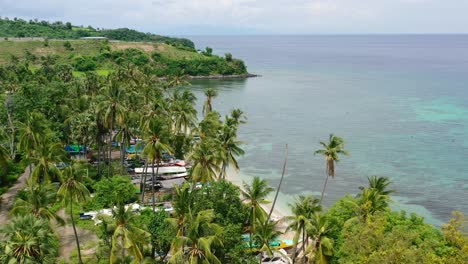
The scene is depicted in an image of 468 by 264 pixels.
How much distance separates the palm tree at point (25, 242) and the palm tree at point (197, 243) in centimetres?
896

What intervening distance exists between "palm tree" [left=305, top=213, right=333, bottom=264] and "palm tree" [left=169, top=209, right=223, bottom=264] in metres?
8.53

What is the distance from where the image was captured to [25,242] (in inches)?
1120

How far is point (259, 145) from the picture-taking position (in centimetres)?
9081

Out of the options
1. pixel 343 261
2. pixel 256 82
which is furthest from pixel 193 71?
pixel 343 261

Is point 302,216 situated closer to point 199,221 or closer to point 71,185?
point 199,221

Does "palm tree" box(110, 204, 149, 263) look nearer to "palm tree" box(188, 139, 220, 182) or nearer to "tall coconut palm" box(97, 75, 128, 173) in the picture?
"palm tree" box(188, 139, 220, 182)

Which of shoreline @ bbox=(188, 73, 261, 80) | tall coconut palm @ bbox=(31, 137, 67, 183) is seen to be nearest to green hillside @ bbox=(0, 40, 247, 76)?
shoreline @ bbox=(188, 73, 261, 80)

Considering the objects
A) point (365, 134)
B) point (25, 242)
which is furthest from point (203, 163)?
point (365, 134)

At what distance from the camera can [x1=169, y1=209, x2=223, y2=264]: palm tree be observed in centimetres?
3066

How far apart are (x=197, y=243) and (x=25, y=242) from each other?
450 inches

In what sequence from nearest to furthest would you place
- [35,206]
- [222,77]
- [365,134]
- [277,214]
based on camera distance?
[35,206], [277,214], [365,134], [222,77]

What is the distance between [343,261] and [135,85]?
59.8m

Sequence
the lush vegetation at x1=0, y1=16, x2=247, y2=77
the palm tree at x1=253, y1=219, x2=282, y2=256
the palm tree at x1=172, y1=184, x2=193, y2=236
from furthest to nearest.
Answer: the lush vegetation at x1=0, y1=16, x2=247, y2=77, the palm tree at x1=253, y1=219, x2=282, y2=256, the palm tree at x1=172, y1=184, x2=193, y2=236

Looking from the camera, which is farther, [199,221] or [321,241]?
[321,241]
